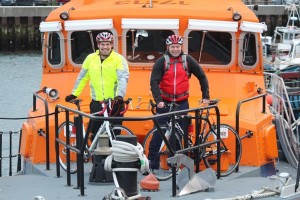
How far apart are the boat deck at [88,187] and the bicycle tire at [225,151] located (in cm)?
14

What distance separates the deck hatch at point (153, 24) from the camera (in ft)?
36.1

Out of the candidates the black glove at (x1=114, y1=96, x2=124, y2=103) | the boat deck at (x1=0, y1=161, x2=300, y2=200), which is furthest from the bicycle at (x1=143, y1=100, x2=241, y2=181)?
the black glove at (x1=114, y1=96, x2=124, y2=103)

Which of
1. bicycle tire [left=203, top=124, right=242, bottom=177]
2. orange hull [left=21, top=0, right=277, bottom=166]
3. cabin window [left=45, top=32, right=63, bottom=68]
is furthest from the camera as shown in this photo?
cabin window [left=45, top=32, right=63, bottom=68]

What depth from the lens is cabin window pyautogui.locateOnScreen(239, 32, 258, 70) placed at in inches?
444

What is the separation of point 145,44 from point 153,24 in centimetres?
34

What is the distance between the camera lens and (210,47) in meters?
11.2

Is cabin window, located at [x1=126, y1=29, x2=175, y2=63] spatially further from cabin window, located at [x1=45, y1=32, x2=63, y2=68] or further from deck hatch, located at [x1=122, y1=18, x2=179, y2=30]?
cabin window, located at [x1=45, y1=32, x2=63, y2=68]

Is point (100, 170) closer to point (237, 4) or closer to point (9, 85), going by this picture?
point (237, 4)

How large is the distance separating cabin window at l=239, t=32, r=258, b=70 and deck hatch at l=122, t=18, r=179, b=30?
0.96 meters

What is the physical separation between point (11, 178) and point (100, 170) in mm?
1422

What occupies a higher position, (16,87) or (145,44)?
(145,44)

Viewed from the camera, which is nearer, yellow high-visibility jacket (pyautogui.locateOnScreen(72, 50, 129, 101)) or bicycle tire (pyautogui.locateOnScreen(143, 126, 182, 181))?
bicycle tire (pyautogui.locateOnScreen(143, 126, 182, 181))

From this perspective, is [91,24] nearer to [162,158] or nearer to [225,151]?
[162,158]

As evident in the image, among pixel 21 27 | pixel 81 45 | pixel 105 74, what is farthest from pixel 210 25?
pixel 21 27
